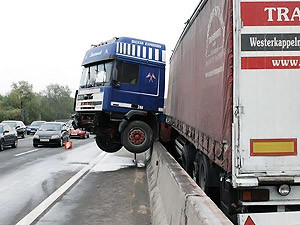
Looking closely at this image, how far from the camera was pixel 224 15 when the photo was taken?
17.8ft

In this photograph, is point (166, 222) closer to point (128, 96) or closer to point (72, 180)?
point (72, 180)

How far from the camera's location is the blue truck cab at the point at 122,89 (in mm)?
14211

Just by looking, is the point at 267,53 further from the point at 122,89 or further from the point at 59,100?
the point at 59,100

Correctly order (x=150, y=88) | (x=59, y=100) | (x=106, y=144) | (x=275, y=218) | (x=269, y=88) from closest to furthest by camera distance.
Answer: (x=275, y=218)
(x=269, y=88)
(x=150, y=88)
(x=106, y=144)
(x=59, y=100)

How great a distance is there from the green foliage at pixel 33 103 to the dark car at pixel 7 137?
155 ft

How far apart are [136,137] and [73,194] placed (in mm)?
4622

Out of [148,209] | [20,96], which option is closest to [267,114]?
[148,209]

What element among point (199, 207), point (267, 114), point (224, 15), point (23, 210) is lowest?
point (23, 210)

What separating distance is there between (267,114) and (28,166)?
12.2m

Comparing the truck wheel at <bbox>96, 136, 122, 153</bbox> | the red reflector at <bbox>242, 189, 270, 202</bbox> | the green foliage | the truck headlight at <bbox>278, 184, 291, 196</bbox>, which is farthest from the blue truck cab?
the green foliage

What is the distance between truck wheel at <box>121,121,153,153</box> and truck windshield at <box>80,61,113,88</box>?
66.0 inches

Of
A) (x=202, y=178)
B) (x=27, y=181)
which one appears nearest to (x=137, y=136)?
(x=27, y=181)

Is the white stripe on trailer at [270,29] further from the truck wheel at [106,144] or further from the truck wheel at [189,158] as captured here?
the truck wheel at [106,144]

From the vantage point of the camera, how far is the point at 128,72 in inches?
571
